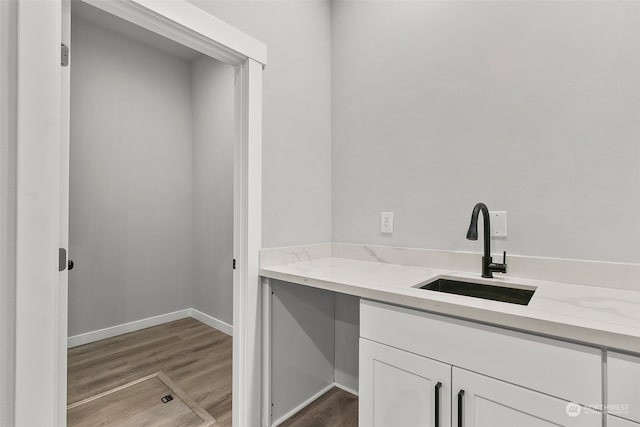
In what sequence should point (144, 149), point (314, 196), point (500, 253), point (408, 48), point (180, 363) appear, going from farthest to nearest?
1. point (144, 149)
2. point (180, 363)
3. point (314, 196)
4. point (408, 48)
5. point (500, 253)

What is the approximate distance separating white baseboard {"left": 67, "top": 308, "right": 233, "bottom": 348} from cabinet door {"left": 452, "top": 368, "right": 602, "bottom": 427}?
Result: 2223mm

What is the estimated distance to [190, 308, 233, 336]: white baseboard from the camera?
283cm

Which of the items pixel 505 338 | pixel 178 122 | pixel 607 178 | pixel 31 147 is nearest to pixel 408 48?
pixel 607 178

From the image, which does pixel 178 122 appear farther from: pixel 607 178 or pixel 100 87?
pixel 607 178

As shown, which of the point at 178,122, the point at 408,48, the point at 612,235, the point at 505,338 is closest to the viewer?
the point at 505,338

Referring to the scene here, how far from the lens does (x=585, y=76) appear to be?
1205 millimetres

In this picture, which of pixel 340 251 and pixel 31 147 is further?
pixel 340 251

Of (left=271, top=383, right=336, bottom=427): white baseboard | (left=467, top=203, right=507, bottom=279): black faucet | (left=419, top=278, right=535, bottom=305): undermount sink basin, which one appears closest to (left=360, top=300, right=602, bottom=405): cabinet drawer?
(left=419, top=278, right=535, bottom=305): undermount sink basin

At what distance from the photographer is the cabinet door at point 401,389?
0.99 m

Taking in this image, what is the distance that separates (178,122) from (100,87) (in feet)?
2.23

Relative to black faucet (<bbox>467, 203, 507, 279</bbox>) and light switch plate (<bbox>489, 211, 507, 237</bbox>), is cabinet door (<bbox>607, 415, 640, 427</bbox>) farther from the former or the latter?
light switch plate (<bbox>489, 211, 507, 237</bbox>)

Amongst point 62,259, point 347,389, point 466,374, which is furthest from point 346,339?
point 62,259

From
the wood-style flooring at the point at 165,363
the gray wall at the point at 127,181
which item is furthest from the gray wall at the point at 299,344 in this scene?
the gray wall at the point at 127,181

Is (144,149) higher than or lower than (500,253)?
higher
